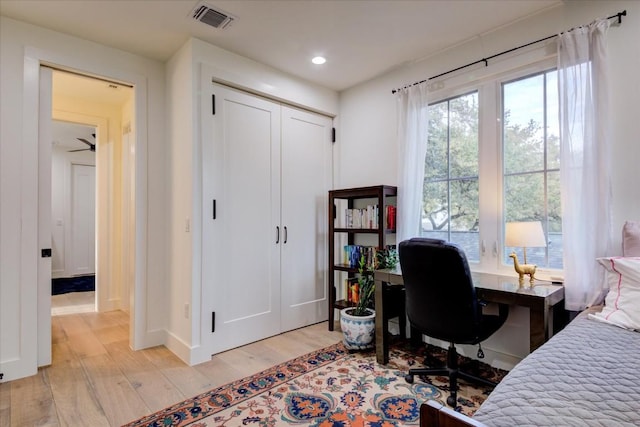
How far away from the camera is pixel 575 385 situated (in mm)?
1015

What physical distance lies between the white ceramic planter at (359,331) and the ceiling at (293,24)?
2.31 metres

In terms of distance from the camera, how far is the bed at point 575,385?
2.81 feet

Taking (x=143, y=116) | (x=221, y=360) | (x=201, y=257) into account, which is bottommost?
(x=221, y=360)

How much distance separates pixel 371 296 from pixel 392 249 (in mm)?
472

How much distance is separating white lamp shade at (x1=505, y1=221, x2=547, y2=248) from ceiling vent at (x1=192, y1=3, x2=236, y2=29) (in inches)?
96.7

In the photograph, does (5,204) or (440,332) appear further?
(5,204)

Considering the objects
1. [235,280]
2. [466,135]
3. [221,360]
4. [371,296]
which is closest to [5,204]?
[235,280]

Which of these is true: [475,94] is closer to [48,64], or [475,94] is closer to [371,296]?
[371,296]

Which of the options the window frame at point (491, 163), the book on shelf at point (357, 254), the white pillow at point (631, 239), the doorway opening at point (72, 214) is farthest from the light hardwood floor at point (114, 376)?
the doorway opening at point (72, 214)

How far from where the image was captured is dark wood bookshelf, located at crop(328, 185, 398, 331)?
121 inches

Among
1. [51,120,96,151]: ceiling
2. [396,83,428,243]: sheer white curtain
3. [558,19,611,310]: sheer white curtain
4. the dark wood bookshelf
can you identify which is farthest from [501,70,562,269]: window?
[51,120,96,151]: ceiling

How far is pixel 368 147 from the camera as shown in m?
3.58

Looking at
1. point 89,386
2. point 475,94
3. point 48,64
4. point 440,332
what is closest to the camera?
point 440,332

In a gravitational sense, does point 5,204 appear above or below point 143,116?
below
